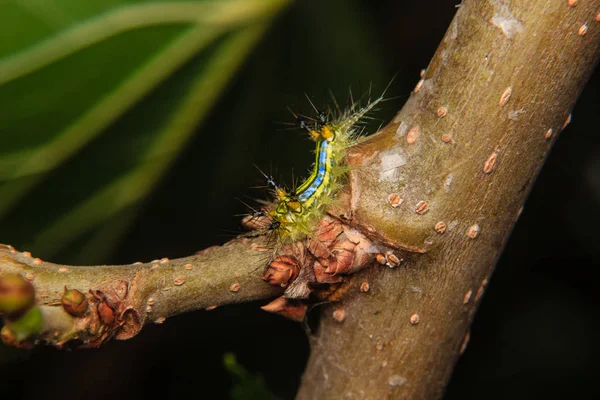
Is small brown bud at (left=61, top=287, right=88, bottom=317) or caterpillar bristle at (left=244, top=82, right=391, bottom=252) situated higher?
caterpillar bristle at (left=244, top=82, right=391, bottom=252)

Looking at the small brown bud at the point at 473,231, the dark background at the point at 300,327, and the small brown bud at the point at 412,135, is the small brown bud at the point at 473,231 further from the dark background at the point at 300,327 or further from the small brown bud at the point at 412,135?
the dark background at the point at 300,327

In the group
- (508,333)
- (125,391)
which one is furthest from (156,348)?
(508,333)

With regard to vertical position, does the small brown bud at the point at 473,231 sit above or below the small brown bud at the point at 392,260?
below

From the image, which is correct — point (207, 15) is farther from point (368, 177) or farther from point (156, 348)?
point (156, 348)

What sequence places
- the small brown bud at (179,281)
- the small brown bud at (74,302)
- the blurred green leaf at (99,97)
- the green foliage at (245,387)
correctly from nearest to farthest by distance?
the small brown bud at (74,302)
the small brown bud at (179,281)
the blurred green leaf at (99,97)
the green foliage at (245,387)

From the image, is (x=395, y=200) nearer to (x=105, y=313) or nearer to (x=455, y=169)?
(x=455, y=169)

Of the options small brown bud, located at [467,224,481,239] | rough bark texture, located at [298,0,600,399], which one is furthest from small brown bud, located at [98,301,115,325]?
small brown bud, located at [467,224,481,239]

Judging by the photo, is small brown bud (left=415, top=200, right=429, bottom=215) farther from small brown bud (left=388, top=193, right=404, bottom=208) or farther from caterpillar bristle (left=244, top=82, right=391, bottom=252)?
caterpillar bristle (left=244, top=82, right=391, bottom=252)

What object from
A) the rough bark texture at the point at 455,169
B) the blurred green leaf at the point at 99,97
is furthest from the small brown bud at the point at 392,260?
the blurred green leaf at the point at 99,97
